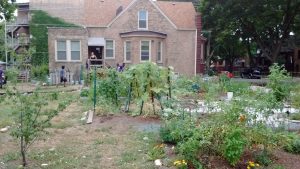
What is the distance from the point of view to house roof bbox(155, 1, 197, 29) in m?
33.6

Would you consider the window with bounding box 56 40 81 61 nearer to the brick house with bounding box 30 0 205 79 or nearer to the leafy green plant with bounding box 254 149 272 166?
the brick house with bounding box 30 0 205 79

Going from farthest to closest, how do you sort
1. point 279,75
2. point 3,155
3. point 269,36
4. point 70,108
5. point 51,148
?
point 269,36
point 70,108
point 279,75
point 51,148
point 3,155

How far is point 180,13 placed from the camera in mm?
34656

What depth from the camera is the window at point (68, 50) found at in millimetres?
30391

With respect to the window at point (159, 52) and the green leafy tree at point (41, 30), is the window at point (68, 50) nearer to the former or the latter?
the green leafy tree at point (41, 30)

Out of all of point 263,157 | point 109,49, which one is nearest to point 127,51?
point 109,49

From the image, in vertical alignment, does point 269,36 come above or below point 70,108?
above

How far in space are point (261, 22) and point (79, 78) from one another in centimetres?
1978

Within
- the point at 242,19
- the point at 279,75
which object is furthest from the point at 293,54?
the point at 279,75

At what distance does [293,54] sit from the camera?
52.2 meters

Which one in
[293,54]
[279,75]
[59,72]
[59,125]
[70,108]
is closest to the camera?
[59,125]

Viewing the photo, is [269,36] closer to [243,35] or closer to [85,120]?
[243,35]

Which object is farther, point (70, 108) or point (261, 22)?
point (261, 22)

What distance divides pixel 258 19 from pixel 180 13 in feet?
27.0
